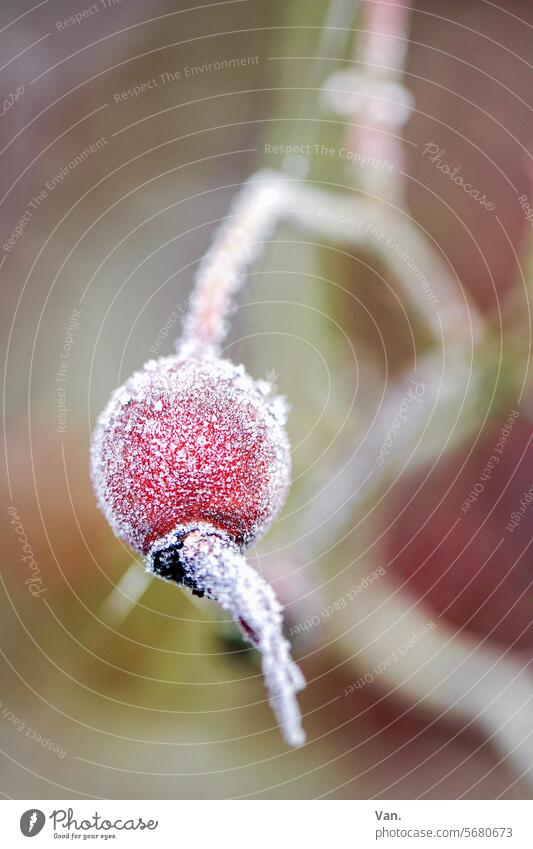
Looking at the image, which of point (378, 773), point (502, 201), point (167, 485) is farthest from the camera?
point (502, 201)

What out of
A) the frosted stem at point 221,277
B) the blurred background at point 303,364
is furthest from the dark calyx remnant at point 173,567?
the blurred background at point 303,364

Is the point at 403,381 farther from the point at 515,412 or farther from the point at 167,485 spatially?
the point at 167,485

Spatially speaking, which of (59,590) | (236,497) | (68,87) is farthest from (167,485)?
(68,87)

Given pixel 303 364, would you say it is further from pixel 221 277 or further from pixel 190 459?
pixel 190 459

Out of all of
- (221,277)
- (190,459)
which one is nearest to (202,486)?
(190,459)

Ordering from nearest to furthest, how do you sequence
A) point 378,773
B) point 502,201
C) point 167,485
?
point 167,485 < point 378,773 < point 502,201

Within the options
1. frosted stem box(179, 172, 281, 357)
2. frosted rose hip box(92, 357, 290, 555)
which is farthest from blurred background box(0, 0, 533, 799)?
frosted rose hip box(92, 357, 290, 555)

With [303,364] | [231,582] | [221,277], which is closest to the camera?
[231,582]

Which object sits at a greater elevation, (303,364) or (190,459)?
(303,364)
